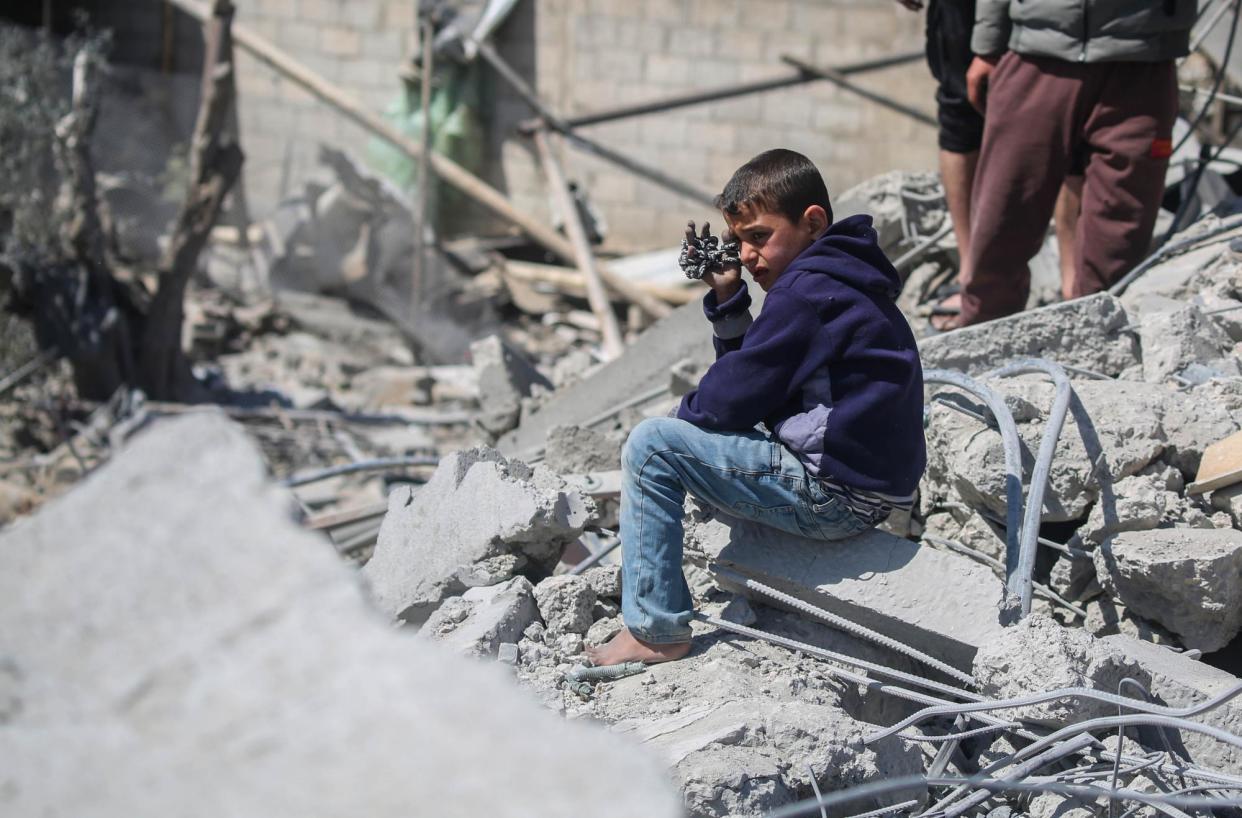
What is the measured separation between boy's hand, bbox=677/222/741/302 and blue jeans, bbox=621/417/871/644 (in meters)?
0.34

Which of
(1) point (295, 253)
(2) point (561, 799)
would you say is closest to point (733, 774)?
(2) point (561, 799)

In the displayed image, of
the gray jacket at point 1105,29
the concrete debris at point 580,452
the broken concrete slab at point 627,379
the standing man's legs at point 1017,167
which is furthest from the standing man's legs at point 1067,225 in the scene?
the concrete debris at point 580,452

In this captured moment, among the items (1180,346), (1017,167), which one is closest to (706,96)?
(1017,167)

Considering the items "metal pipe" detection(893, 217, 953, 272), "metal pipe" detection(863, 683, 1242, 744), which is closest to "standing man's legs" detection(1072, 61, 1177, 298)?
"metal pipe" detection(893, 217, 953, 272)

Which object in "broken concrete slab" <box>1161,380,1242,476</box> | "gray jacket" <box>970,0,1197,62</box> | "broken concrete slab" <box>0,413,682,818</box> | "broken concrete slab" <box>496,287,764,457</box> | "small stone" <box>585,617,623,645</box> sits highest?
"gray jacket" <box>970,0,1197,62</box>

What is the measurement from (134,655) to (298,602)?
0.56 ft

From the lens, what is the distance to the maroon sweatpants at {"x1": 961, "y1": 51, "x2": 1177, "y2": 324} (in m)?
4.22

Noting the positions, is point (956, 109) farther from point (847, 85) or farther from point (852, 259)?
point (847, 85)

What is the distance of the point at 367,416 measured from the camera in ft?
27.2

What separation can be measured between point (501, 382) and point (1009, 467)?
3.12 metres

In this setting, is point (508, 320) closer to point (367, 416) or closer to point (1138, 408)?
point (367, 416)

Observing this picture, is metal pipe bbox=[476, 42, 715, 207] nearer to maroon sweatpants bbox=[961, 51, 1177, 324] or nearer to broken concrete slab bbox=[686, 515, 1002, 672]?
maroon sweatpants bbox=[961, 51, 1177, 324]

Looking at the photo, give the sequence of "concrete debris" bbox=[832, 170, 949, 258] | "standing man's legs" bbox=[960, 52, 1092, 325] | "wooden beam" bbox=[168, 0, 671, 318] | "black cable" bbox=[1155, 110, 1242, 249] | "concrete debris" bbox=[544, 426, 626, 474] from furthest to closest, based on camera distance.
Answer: "wooden beam" bbox=[168, 0, 671, 318] < "concrete debris" bbox=[832, 170, 949, 258] < "black cable" bbox=[1155, 110, 1242, 249] < "standing man's legs" bbox=[960, 52, 1092, 325] < "concrete debris" bbox=[544, 426, 626, 474]

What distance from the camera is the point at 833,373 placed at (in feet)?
9.11
